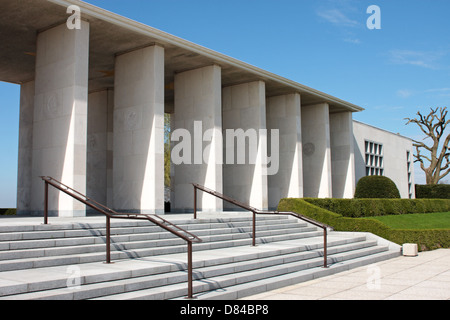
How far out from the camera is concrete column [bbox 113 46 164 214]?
15.9 m

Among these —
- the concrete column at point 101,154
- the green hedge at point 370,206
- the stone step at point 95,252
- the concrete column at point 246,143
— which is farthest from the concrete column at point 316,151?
the stone step at point 95,252

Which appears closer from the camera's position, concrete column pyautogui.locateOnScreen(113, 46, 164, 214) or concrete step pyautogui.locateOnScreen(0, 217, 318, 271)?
concrete step pyautogui.locateOnScreen(0, 217, 318, 271)

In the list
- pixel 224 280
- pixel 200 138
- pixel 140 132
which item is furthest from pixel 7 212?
pixel 224 280

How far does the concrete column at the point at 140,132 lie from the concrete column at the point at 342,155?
14851 millimetres

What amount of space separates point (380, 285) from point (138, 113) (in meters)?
10.7

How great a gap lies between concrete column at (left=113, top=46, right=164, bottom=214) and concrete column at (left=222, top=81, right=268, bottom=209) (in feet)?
19.9

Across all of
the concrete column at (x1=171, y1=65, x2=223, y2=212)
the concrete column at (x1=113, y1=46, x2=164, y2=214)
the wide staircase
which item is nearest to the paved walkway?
the wide staircase

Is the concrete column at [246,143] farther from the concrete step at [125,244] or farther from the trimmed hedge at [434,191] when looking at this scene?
the trimmed hedge at [434,191]

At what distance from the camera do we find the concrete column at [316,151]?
83.8 feet

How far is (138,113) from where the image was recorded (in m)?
16.5

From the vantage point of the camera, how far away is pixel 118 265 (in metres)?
7.99

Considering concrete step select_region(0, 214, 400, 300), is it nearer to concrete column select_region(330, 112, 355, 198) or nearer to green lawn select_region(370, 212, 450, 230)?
green lawn select_region(370, 212, 450, 230)

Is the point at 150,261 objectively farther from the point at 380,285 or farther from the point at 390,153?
the point at 390,153
